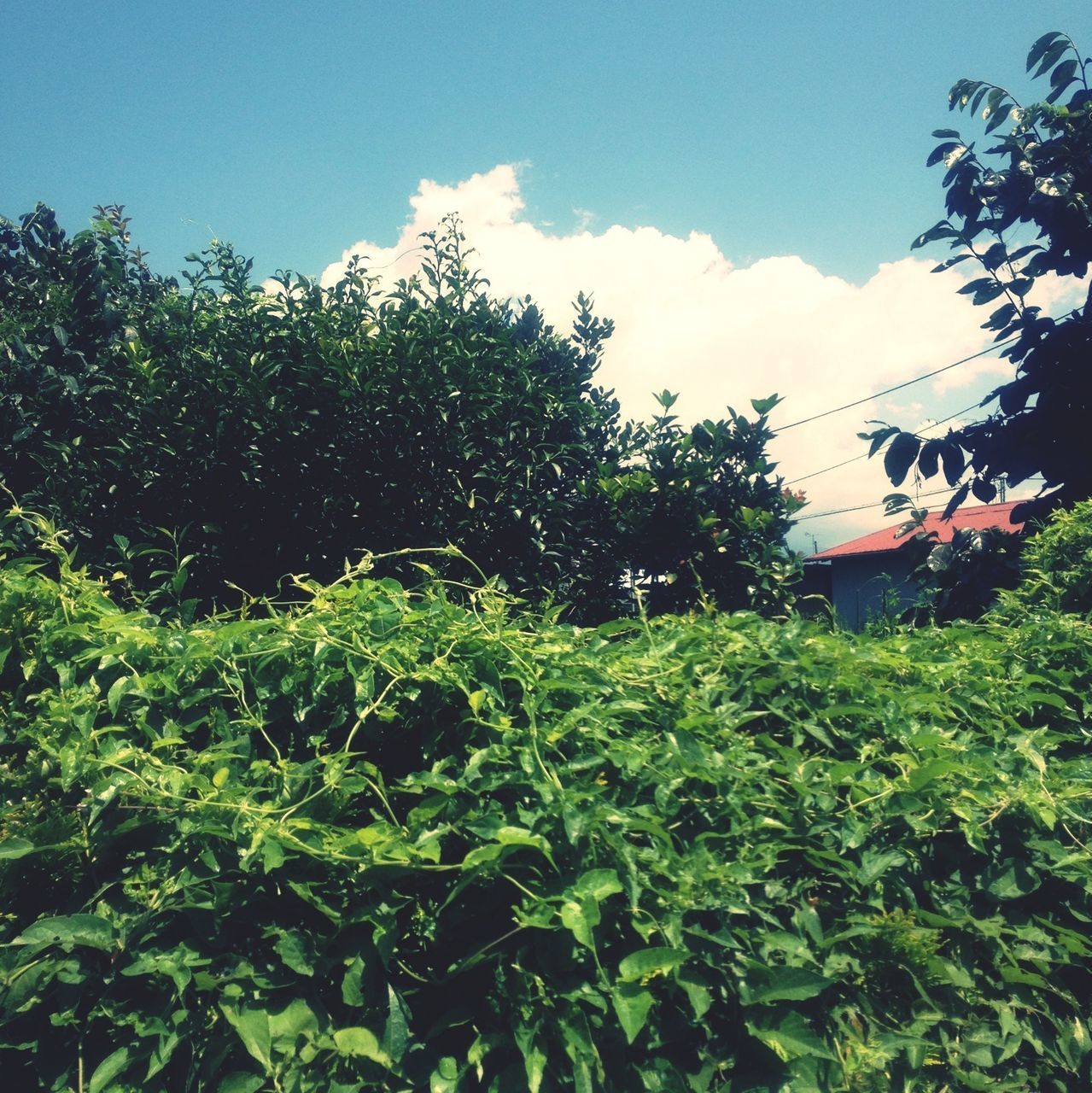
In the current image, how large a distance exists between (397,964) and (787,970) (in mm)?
770

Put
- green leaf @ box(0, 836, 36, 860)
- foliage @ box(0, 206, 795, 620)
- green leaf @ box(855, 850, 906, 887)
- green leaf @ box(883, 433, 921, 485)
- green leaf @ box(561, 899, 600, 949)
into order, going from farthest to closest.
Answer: green leaf @ box(883, 433, 921, 485) < foliage @ box(0, 206, 795, 620) < green leaf @ box(855, 850, 906, 887) < green leaf @ box(0, 836, 36, 860) < green leaf @ box(561, 899, 600, 949)

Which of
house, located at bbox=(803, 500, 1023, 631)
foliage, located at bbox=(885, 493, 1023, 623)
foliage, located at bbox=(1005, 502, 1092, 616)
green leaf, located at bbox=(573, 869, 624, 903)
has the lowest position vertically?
green leaf, located at bbox=(573, 869, 624, 903)

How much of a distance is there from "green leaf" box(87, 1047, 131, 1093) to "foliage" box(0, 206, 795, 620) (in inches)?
120

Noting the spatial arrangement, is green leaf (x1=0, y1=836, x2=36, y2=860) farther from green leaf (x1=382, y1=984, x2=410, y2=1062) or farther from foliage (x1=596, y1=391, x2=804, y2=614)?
foliage (x1=596, y1=391, x2=804, y2=614)

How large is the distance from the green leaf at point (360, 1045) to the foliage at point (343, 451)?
314 centimetres

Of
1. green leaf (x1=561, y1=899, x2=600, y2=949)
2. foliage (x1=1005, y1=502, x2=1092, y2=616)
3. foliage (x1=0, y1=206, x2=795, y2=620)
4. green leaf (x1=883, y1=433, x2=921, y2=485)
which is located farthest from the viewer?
green leaf (x1=883, y1=433, x2=921, y2=485)

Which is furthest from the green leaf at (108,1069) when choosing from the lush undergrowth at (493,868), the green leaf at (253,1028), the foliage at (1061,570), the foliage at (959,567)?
the foliage at (959,567)

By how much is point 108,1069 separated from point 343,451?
11.4 feet

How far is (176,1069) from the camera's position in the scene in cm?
152

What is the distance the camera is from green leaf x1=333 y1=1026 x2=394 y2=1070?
4.80 feet

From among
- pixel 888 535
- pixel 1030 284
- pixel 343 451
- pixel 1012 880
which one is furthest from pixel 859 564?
pixel 1012 880

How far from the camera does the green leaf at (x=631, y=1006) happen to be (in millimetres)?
1435

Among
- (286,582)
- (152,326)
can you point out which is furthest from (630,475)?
(152,326)

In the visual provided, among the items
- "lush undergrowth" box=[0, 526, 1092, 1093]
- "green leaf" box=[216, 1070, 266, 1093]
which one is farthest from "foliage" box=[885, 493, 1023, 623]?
"green leaf" box=[216, 1070, 266, 1093]
